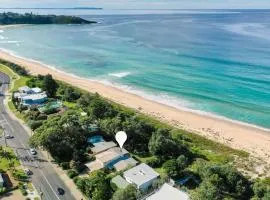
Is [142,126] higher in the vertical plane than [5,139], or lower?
higher

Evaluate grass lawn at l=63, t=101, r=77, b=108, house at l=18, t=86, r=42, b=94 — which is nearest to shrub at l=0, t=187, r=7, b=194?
grass lawn at l=63, t=101, r=77, b=108

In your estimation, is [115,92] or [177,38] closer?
[115,92]

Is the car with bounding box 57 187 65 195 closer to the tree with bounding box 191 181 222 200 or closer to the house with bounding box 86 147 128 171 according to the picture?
the house with bounding box 86 147 128 171

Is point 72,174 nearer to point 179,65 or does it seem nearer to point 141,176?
point 141,176

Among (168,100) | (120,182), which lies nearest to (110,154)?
(120,182)

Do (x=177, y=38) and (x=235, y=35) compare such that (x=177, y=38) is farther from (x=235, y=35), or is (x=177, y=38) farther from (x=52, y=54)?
(x=52, y=54)

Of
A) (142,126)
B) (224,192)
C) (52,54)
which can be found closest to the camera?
(224,192)

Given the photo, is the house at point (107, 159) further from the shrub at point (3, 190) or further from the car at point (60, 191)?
the shrub at point (3, 190)

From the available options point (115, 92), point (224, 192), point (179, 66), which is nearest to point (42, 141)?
point (224, 192)
